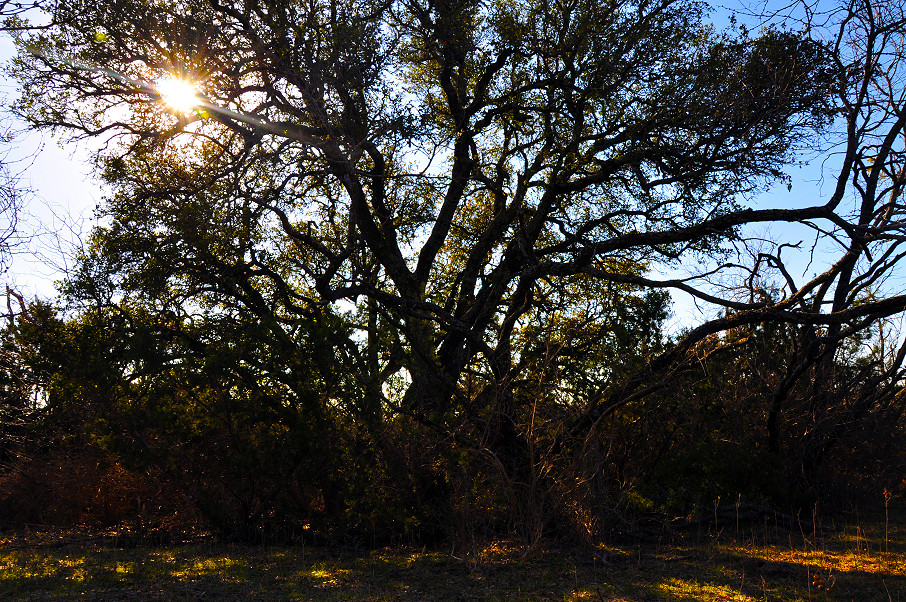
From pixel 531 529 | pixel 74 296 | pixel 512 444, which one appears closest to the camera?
pixel 531 529

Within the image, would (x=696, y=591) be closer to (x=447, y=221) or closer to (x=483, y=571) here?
(x=483, y=571)

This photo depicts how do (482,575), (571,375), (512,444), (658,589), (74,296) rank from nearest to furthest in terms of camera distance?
(658,589) → (482,575) → (512,444) → (74,296) → (571,375)

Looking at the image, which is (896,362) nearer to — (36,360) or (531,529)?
(531,529)

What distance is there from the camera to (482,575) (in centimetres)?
670

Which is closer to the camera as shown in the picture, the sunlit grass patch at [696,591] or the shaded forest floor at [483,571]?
the sunlit grass patch at [696,591]

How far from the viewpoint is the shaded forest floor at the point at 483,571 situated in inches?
236

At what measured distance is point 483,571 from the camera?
22.5 feet

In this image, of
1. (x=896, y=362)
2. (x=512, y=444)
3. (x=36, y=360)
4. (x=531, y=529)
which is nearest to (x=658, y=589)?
(x=531, y=529)

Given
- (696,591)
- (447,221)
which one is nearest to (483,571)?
(696,591)

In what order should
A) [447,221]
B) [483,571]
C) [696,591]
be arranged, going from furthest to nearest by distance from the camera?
1. [447,221]
2. [483,571]
3. [696,591]

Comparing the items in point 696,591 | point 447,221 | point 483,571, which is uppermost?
point 447,221

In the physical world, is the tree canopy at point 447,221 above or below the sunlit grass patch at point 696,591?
above

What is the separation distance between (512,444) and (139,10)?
7.64 meters

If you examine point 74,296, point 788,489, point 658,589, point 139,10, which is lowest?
point 658,589
